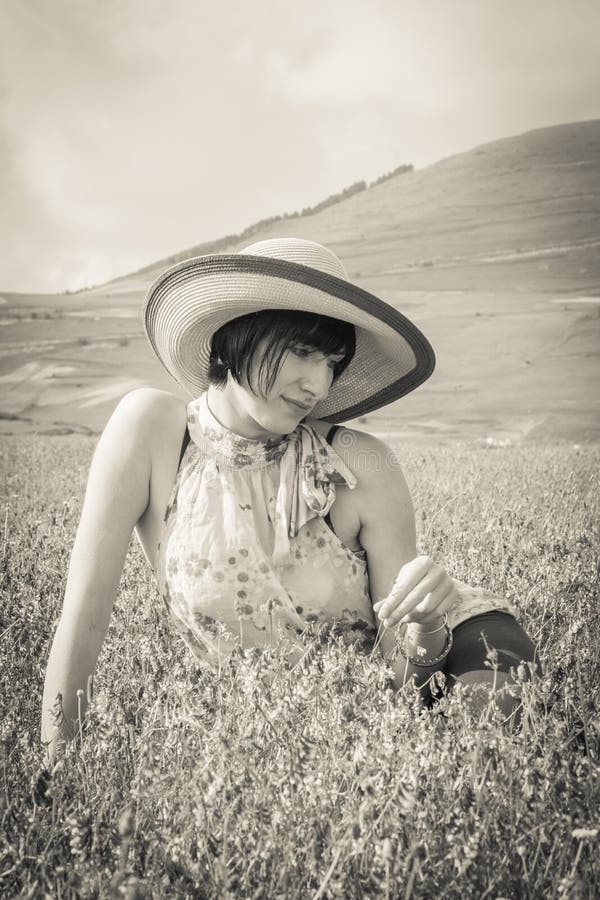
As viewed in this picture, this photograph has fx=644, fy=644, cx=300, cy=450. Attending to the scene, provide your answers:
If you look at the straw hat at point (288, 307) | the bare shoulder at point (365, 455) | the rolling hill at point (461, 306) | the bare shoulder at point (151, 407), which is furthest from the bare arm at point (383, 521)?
the rolling hill at point (461, 306)

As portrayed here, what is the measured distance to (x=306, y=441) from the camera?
5.94 ft

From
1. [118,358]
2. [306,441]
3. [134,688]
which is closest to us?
[134,688]

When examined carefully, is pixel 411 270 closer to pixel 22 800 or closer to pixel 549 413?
pixel 549 413

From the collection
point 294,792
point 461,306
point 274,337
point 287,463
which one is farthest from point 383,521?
point 461,306

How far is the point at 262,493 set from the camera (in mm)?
1730

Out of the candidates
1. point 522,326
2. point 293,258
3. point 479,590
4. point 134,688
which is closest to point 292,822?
point 134,688

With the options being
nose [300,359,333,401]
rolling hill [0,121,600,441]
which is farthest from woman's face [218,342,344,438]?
rolling hill [0,121,600,441]

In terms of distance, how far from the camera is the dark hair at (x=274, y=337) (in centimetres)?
162

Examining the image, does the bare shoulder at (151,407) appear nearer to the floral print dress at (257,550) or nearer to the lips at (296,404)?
the floral print dress at (257,550)

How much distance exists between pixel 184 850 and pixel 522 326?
1853cm

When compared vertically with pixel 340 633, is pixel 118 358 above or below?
above

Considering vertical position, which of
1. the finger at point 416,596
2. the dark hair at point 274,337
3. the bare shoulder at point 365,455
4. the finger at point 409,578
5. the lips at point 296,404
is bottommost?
the finger at point 416,596

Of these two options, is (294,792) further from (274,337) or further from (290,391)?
(274,337)

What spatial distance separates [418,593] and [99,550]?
0.76 meters
